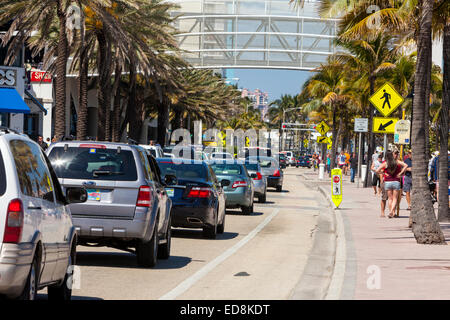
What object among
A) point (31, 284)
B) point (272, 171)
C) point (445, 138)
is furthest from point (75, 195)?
point (272, 171)

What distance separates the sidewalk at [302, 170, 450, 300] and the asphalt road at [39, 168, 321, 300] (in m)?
0.85

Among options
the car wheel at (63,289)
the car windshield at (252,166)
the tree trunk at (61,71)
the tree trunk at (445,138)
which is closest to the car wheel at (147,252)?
the car wheel at (63,289)

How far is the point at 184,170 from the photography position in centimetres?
1755

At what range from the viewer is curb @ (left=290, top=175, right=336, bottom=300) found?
10.0 meters

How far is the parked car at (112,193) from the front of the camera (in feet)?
38.1

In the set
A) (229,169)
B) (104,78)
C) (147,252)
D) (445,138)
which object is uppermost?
(104,78)

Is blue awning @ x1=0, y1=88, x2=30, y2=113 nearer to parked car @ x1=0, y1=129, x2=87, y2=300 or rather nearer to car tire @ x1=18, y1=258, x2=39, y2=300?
parked car @ x1=0, y1=129, x2=87, y2=300

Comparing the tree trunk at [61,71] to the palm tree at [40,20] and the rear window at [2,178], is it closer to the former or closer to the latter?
the palm tree at [40,20]

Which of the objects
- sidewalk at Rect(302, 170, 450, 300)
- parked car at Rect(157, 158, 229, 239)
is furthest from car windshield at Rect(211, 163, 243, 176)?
parked car at Rect(157, 158, 229, 239)

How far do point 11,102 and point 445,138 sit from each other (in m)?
16.6

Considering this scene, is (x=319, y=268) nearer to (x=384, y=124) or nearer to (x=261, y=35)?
(x=384, y=124)

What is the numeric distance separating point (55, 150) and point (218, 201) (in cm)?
588

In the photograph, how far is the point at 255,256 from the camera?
564 inches
